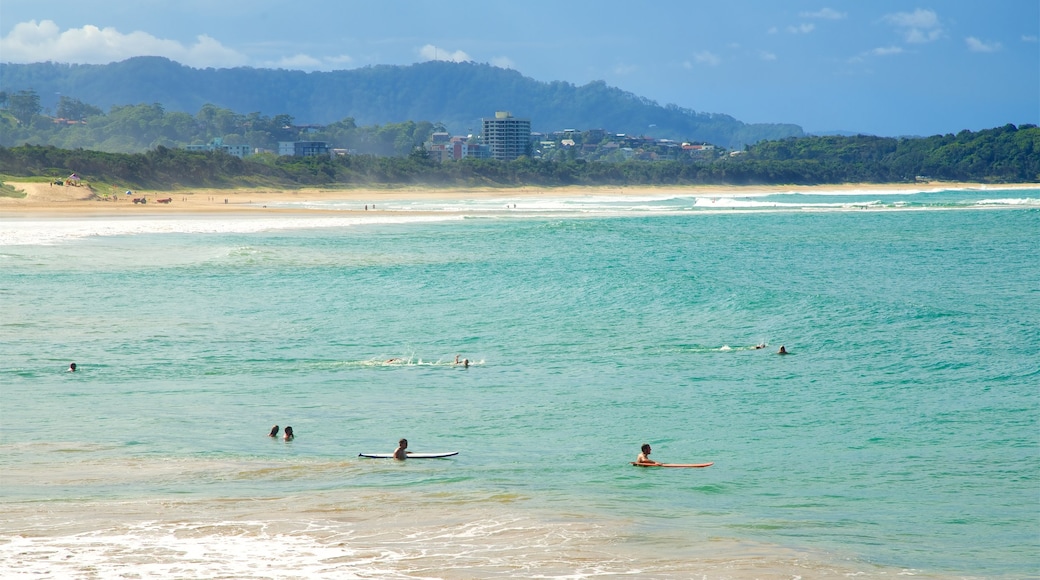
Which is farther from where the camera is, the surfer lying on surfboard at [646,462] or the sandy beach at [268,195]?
the sandy beach at [268,195]

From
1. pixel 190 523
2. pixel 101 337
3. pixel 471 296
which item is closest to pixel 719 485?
pixel 190 523

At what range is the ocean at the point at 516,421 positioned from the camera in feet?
30.4

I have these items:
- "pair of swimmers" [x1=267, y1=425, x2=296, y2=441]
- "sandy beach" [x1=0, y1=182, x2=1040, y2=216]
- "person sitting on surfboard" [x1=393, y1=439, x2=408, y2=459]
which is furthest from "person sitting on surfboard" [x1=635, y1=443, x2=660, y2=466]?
"sandy beach" [x1=0, y1=182, x2=1040, y2=216]

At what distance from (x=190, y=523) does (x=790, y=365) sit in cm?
1189

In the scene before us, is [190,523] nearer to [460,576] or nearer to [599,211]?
[460,576]

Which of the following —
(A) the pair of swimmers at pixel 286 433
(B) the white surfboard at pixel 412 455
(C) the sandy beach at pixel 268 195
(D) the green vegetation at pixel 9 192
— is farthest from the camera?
(D) the green vegetation at pixel 9 192

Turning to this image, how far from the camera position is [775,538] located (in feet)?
31.7

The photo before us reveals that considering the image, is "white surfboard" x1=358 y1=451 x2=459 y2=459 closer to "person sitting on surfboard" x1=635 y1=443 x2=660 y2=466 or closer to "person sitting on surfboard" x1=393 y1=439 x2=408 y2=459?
"person sitting on surfboard" x1=393 y1=439 x2=408 y2=459

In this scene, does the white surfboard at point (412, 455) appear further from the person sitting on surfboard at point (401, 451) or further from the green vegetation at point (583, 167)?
the green vegetation at point (583, 167)

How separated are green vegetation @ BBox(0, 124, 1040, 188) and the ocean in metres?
54.9

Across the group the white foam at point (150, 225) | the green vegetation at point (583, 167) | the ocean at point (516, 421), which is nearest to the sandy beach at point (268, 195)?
the green vegetation at point (583, 167)

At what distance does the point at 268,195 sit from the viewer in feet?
302

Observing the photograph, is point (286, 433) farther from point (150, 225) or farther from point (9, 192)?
point (9, 192)

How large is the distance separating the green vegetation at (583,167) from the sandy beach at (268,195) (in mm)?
2800
